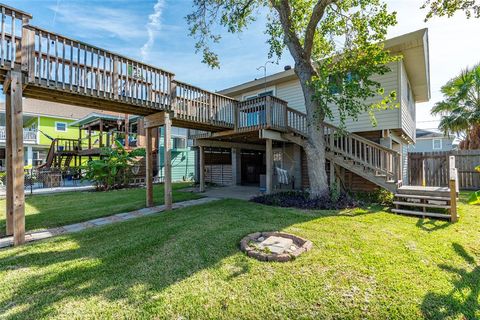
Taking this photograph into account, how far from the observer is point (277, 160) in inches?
470

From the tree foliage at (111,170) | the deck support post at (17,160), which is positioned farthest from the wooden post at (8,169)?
the tree foliage at (111,170)

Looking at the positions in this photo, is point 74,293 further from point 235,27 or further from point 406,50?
point 406,50

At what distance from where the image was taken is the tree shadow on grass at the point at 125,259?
Result: 2801mm

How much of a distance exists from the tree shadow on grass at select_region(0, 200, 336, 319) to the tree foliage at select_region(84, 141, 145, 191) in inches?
304

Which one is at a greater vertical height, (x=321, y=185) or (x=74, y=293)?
(x=321, y=185)

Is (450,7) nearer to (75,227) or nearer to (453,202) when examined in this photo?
(453,202)

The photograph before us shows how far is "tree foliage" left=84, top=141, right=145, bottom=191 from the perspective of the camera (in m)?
12.1

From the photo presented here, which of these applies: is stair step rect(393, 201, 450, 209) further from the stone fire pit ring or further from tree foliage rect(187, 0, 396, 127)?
the stone fire pit ring

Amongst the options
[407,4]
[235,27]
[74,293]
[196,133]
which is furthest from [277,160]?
[74,293]

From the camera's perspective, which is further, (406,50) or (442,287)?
(406,50)

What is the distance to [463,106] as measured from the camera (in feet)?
40.2

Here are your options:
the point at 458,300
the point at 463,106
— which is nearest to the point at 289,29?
the point at 458,300

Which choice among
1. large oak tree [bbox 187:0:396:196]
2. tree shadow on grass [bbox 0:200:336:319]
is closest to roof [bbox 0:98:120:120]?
large oak tree [bbox 187:0:396:196]

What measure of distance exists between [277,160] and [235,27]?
20.6 feet
